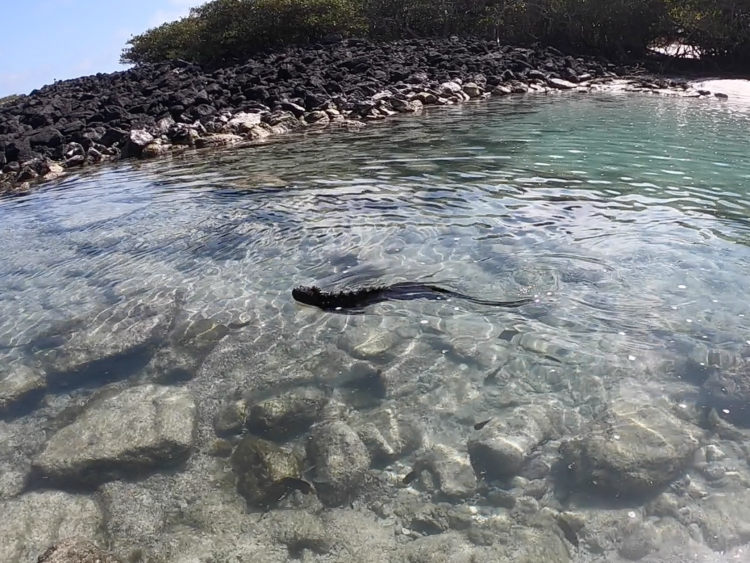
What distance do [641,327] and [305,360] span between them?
300 centimetres

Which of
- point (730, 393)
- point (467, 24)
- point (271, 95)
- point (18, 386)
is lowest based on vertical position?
point (730, 393)

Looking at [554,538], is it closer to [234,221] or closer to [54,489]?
[54,489]

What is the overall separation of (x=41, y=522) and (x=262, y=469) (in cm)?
142

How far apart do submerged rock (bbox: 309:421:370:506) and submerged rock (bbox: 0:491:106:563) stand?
1413 mm

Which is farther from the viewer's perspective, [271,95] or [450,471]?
[271,95]

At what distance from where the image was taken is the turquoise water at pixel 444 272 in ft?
14.4

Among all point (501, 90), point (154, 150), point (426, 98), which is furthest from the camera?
point (501, 90)

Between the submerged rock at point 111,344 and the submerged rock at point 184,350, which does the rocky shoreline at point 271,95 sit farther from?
the submerged rock at point 184,350

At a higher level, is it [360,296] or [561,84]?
[561,84]

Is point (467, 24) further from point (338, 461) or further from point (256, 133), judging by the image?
point (338, 461)

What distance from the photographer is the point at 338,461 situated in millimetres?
4047

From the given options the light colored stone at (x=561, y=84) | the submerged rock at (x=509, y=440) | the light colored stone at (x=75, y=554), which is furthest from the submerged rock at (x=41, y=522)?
the light colored stone at (x=561, y=84)

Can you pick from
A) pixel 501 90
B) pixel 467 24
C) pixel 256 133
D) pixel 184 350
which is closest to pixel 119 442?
pixel 184 350

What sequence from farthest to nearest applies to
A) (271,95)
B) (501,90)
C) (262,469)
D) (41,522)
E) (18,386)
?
(501,90), (271,95), (18,386), (262,469), (41,522)
